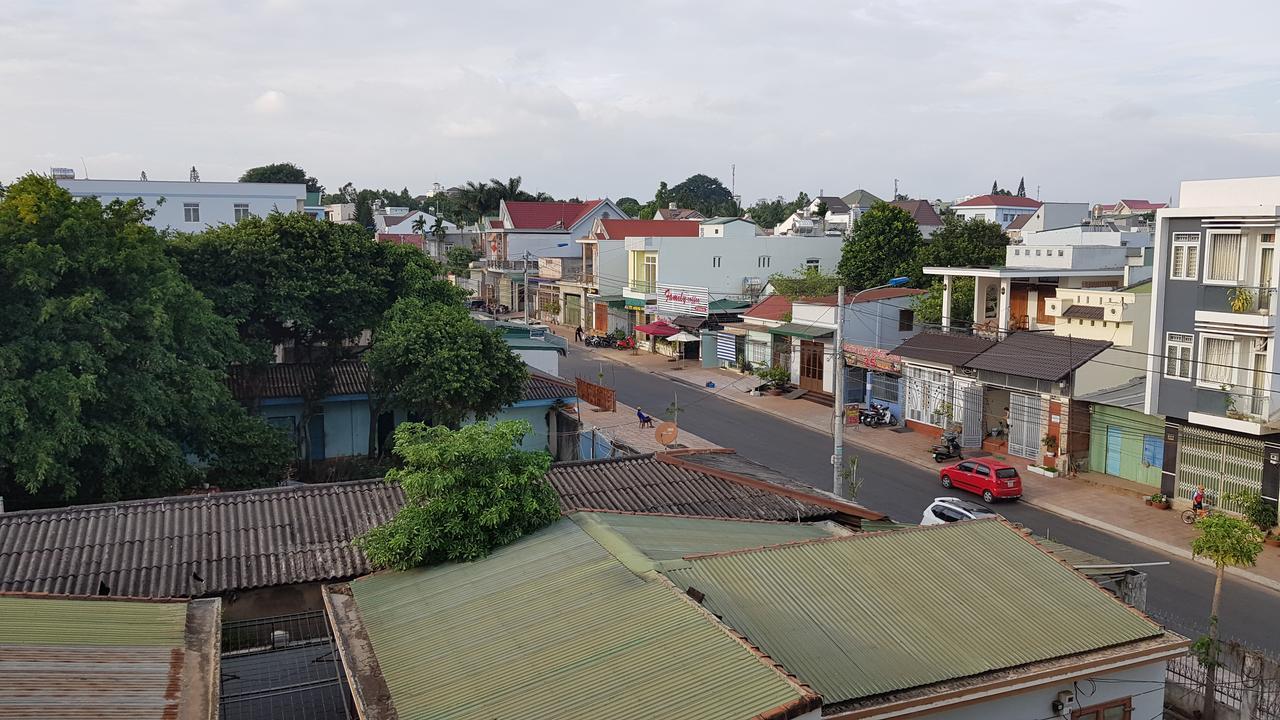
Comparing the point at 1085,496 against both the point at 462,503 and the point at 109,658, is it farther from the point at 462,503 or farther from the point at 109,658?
the point at 109,658

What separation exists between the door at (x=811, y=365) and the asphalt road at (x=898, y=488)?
3559 mm

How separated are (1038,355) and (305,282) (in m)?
22.5

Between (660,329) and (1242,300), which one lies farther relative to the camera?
(660,329)

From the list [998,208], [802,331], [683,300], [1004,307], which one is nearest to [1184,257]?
[1004,307]

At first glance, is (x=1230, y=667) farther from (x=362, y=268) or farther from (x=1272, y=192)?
(x=362, y=268)

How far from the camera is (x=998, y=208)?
102062 millimetres

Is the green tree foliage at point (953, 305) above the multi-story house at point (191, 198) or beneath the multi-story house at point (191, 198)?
beneath

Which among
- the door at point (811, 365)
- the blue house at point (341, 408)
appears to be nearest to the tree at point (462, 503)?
the blue house at point (341, 408)

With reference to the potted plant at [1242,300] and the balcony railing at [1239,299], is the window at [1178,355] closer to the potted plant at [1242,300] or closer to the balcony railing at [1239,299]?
the balcony railing at [1239,299]

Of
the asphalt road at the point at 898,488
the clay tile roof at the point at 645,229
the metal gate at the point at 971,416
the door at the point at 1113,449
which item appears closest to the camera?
the asphalt road at the point at 898,488

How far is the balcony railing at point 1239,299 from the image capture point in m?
24.0

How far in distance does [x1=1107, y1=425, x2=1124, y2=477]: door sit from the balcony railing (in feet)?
16.2

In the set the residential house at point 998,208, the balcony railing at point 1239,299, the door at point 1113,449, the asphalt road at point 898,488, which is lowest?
the asphalt road at point 898,488

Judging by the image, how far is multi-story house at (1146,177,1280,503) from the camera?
24.0 m
